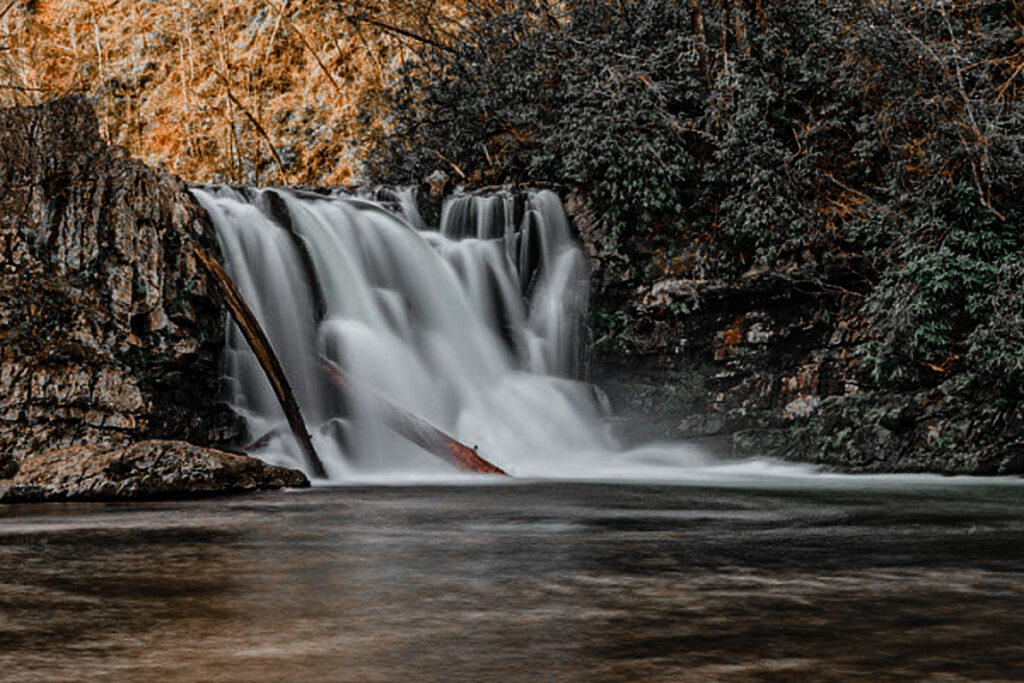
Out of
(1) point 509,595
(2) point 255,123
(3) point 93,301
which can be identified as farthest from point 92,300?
(2) point 255,123

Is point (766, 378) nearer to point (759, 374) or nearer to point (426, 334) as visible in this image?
point (759, 374)

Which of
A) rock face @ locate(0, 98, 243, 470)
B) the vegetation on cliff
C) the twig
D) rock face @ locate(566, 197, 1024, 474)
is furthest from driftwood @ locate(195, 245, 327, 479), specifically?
the twig

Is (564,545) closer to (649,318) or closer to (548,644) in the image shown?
(548,644)

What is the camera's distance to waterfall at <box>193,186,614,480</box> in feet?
41.9

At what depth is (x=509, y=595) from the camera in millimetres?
4008

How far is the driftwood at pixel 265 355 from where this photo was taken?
11516mm

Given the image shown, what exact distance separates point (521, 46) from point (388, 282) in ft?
18.6

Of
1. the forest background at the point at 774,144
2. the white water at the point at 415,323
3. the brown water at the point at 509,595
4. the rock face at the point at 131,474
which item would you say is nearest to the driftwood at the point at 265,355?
the white water at the point at 415,323

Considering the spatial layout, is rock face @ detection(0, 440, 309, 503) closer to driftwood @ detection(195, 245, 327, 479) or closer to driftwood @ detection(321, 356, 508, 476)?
driftwood @ detection(195, 245, 327, 479)

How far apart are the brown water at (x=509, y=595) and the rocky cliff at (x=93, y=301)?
11.3ft

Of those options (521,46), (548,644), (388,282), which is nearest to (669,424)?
(388,282)

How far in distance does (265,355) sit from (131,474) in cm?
296

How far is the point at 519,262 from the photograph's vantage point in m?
16.7

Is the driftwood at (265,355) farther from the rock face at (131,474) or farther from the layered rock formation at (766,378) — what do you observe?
the layered rock formation at (766,378)
